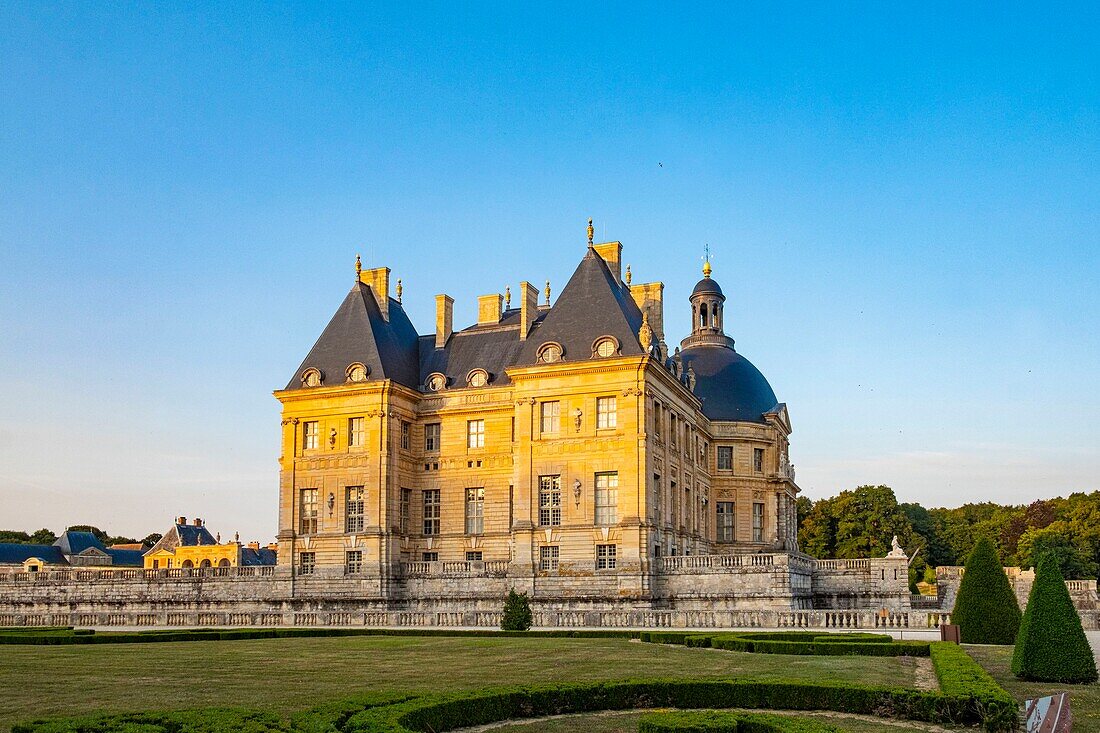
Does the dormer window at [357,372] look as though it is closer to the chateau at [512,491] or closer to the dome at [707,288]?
the chateau at [512,491]

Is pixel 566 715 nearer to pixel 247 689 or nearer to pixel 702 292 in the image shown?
pixel 247 689

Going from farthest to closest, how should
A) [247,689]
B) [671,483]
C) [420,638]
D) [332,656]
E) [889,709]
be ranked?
[671,483], [420,638], [332,656], [247,689], [889,709]

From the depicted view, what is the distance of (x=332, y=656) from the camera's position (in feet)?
73.4

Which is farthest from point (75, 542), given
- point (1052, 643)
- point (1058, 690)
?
point (1058, 690)

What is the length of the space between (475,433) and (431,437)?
250cm

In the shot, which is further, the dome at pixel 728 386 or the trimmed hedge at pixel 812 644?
the dome at pixel 728 386

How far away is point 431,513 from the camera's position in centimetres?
5188

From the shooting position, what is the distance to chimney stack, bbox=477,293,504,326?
182ft

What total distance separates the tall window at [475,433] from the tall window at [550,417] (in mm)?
5543

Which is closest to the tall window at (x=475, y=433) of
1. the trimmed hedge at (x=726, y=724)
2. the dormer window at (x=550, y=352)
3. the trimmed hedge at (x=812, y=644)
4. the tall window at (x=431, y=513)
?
the tall window at (x=431, y=513)

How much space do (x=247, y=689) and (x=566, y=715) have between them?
490cm

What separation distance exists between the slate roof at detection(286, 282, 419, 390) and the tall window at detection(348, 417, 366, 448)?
2001mm

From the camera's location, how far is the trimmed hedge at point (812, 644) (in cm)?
2256

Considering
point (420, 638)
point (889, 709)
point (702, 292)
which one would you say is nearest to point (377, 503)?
point (420, 638)
